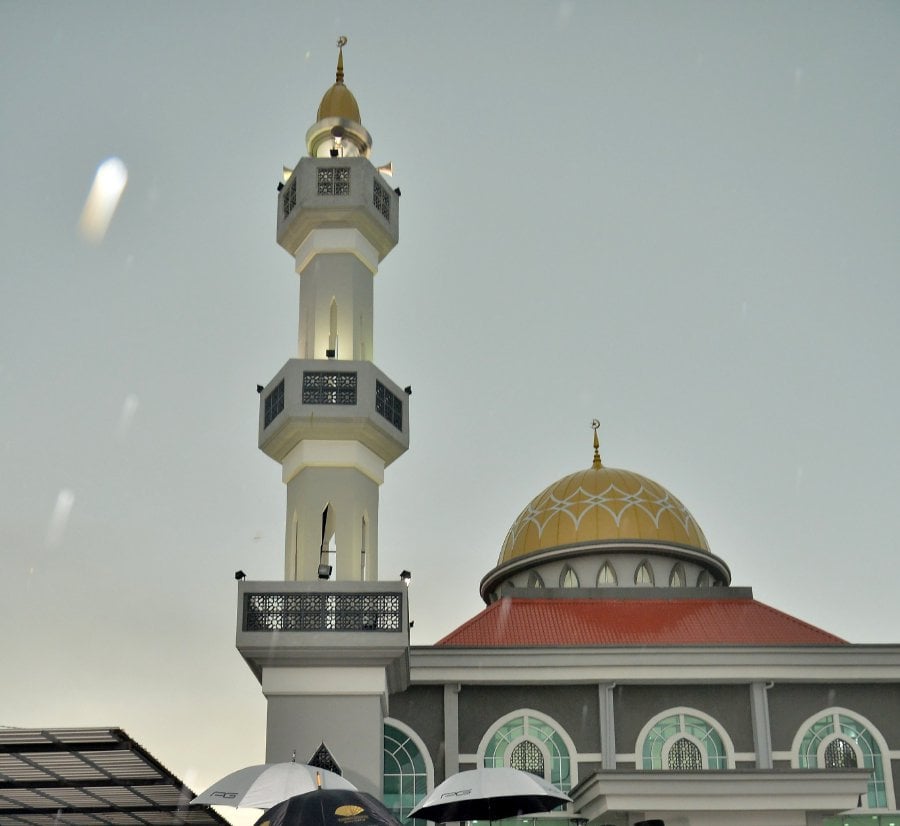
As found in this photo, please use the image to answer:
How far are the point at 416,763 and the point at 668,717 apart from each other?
458cm

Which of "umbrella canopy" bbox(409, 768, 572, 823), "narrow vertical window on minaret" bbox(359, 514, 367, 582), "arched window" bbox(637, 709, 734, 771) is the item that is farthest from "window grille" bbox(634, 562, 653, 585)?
"umbrella canopy" bbox(409, 768, 572, 823)

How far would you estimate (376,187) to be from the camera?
2109 cm

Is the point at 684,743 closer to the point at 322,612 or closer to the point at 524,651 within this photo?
the point at 524,651

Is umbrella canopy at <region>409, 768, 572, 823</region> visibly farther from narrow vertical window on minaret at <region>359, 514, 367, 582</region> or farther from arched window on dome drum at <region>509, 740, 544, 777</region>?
arched window on dome drum at <region>509, 740, 544, 777</region>

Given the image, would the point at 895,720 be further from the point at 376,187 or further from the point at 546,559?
the point at 376,187

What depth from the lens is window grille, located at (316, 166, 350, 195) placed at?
2067cm

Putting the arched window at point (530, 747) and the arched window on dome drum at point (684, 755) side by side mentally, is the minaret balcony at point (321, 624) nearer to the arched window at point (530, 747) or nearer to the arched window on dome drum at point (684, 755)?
the arched window at point (530, 747)

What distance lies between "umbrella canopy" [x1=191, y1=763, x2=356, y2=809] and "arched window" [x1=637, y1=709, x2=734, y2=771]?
34.6ft

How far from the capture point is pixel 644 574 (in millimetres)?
27109

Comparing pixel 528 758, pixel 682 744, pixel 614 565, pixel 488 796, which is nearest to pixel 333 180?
pixel 528 758

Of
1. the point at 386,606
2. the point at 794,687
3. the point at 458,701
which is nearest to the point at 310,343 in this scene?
the point at 386,606

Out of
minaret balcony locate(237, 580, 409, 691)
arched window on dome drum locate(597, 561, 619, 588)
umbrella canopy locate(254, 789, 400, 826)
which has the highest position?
arched window on dome drum locate(597, 561, 619, 588)

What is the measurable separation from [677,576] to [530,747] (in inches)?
271

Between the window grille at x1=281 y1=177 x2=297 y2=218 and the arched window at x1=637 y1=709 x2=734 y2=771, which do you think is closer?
the window grille at x1=281 y1=177 x2=297 y2=218
